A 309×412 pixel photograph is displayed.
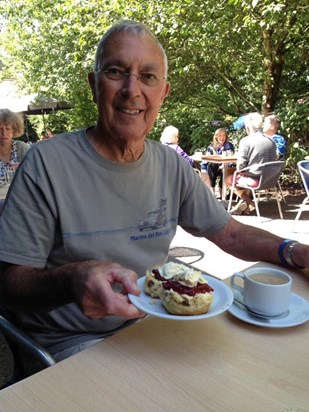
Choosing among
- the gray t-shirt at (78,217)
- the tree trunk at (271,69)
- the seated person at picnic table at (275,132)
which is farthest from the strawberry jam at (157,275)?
the tree trunk at (271,69)

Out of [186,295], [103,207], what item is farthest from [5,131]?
[186,295]

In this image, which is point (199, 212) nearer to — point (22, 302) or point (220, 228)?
point (220, 228)

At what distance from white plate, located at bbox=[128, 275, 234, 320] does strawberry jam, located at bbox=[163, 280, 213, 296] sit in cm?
5

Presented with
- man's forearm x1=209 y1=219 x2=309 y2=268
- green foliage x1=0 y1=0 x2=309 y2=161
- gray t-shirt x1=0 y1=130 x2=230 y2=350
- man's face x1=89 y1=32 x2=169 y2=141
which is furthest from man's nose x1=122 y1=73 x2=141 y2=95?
green foliage x1=0 y1=0 x2=309 y2=161

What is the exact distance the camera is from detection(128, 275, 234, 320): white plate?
1007 mm

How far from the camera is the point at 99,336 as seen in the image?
1.40 meters

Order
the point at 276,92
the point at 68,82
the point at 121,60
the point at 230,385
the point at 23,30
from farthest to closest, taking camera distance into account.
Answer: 1. the point at 23,30
2. the point at 68,82
3. the point at 276,92
4. the point at 121,60
5. the point at 230,385

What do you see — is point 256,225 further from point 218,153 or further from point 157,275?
point 157,275

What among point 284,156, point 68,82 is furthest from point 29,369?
point 68,82

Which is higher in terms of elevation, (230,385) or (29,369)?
(230,385)

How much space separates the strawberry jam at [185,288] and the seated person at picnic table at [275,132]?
22.3 ft

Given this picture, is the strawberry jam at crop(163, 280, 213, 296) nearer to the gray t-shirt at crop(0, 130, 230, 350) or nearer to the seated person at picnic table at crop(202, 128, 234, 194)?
the gray t-shirt at crop(0, 130, 230, 350)

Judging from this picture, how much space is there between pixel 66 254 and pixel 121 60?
0.76m

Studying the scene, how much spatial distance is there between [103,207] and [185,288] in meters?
0.52
